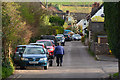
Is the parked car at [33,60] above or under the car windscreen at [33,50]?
under

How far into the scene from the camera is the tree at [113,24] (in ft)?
37.3

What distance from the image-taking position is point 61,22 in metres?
77.1

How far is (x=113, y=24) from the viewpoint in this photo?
11.7 metres

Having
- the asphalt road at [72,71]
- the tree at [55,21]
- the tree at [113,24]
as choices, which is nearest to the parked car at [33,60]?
the asphalt road at [72,71]

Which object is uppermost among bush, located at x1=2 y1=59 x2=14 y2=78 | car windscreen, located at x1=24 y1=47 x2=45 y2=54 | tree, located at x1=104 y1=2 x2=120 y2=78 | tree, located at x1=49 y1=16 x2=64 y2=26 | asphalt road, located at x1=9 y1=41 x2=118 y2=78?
tree, located at x1=49 y1=16 x2=64 y2=26

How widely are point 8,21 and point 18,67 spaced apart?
5.12 m

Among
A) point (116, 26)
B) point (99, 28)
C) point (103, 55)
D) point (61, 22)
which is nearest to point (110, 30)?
point (116, 26)

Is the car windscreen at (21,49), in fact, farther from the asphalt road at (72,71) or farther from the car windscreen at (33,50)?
the asphalt road at (72,71)

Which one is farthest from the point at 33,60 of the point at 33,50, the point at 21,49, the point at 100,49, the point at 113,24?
the point at 100,49

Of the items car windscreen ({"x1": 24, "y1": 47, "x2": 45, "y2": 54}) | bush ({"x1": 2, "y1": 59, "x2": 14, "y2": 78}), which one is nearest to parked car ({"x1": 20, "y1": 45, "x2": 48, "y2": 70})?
car windscreen ({"x1": 24, "y1": 47, "x2": 45, "y2": 54})

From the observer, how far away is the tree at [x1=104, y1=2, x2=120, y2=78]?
11.4 m

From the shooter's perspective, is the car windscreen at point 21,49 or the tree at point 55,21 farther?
the tree at point 55,21

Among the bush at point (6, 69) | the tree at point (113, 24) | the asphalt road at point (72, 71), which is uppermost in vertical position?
the tree at point (113, 24)

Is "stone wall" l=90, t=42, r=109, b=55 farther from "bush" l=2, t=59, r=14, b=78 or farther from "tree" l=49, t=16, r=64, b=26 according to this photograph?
"tree" l=49, t=16, r=64, b=26
